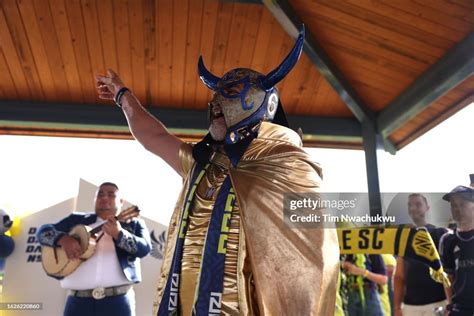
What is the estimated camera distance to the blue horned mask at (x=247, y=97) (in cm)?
172

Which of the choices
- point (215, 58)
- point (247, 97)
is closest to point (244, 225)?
point (247, 97)

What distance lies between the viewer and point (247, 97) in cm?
175

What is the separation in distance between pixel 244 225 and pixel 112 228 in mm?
2109

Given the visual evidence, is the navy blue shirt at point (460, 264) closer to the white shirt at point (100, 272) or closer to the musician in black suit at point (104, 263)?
the musician in black suit at point (104, 263)

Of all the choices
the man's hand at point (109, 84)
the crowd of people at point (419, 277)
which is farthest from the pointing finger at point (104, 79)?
the crowd of people at point (419, 277)

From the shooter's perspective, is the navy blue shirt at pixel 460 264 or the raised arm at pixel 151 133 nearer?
the raised arm at pixel 151 133

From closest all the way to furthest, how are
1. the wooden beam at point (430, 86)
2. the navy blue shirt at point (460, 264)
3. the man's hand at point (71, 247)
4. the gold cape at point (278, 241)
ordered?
the gold cape at point (278, 241) < the navy blue shirt at point (460, 264) < the wooden beam at point (430, 86) < the man's hand at point (71, 247)

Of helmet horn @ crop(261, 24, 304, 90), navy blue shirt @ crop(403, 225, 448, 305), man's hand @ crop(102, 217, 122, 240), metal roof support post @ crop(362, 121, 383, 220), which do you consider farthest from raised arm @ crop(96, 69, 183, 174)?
metal roof support post @ crop(362, 121, 383, 220)

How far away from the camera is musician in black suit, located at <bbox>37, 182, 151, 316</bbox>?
Result: 11.0ft

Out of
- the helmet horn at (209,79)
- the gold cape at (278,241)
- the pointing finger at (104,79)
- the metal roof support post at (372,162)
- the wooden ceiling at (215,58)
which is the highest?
the wooden ceiling at (215,58)

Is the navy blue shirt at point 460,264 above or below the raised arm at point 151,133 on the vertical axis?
below

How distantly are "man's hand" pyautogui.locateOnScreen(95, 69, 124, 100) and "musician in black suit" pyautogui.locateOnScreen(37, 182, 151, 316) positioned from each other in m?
1.54

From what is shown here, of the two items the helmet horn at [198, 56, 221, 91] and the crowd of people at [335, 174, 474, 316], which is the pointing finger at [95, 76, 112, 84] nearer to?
the helmet horn at [198, 56, 221, 91]

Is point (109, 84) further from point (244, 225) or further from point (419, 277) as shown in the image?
point (419, 277)
